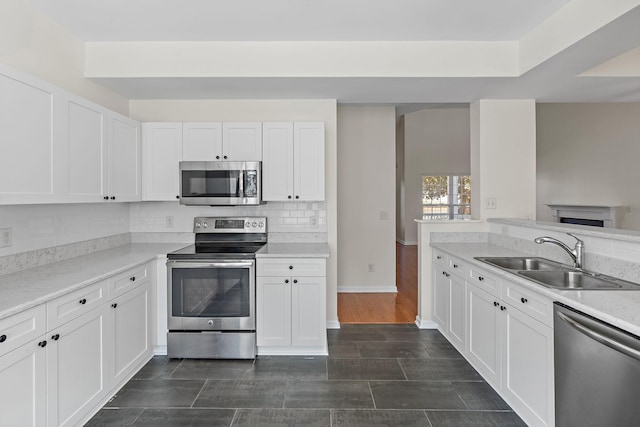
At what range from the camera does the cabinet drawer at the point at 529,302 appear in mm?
1797

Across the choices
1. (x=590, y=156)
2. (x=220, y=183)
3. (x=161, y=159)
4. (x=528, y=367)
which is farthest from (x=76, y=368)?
(x=590, y=156)

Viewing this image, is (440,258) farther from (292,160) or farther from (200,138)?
(200,138)

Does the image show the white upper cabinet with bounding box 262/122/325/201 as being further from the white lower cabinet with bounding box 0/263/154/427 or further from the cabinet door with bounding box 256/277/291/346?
the white lower cabinet with bounding box 0/263/154/427

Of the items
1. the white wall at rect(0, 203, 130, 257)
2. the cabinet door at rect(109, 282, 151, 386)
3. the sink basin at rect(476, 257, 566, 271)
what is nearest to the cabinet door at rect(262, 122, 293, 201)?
the cabinet door at rect(109, 282, 151, 386)

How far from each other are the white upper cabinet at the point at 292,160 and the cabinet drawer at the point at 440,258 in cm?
126

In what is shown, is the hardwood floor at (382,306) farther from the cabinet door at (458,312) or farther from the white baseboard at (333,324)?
the cabinet door at (458,312)

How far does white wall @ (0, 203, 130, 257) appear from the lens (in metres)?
2.21

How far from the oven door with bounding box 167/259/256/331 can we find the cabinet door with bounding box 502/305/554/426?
1.87 metres

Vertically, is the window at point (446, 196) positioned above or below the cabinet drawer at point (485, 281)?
above

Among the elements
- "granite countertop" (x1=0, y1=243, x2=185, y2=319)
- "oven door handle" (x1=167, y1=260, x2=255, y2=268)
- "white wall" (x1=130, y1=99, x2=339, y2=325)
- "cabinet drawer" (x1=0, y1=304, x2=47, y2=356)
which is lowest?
"cabinet drawer" (x1=0, y1=304, x2=47, y2=356)

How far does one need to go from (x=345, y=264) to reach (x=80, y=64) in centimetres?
376

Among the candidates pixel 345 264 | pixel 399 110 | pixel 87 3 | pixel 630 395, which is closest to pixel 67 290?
pixel 87 3

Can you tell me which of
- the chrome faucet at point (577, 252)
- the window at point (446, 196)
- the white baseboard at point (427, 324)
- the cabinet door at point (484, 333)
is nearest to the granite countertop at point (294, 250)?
the cabinet door at point (484, 333)

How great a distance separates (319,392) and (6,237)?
219 cm
